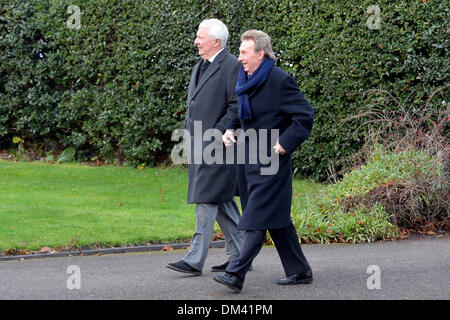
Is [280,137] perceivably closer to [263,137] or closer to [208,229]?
[263,137]

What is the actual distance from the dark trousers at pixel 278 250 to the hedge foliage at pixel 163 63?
16.9 feet

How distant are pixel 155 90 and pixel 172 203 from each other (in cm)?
353

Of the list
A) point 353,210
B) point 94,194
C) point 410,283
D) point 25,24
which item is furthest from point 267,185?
point 25,24

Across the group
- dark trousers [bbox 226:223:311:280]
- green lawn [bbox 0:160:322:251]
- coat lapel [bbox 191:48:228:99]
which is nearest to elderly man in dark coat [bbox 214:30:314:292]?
dark trousers [bbox 226:223:311:280]

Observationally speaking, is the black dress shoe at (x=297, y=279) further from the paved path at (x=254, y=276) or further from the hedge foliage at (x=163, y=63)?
the hedge foliage at (x=163, y=63)

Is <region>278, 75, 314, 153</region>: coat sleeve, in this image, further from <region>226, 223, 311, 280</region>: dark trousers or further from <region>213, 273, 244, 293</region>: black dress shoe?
<region>213, 273, 244, 293</region>: black dress shoe

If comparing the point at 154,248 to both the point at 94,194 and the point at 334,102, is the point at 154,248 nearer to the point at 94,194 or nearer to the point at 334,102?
the point at 94,194

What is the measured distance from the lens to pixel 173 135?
13.2 meters

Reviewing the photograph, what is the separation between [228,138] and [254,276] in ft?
4.60

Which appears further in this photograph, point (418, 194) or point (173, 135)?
point (173, 135)

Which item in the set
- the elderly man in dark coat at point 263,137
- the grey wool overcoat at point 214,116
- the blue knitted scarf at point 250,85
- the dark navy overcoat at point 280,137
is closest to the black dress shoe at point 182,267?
the grey wool overcoat at point 214,116

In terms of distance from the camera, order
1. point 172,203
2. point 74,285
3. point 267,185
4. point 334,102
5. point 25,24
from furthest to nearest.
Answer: point 25,24 → point 334,102 → point 172,203 → point 74,285 → point 267,185

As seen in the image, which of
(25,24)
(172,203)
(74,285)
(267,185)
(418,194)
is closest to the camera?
(267,185)

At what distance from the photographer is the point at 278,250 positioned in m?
6.21
